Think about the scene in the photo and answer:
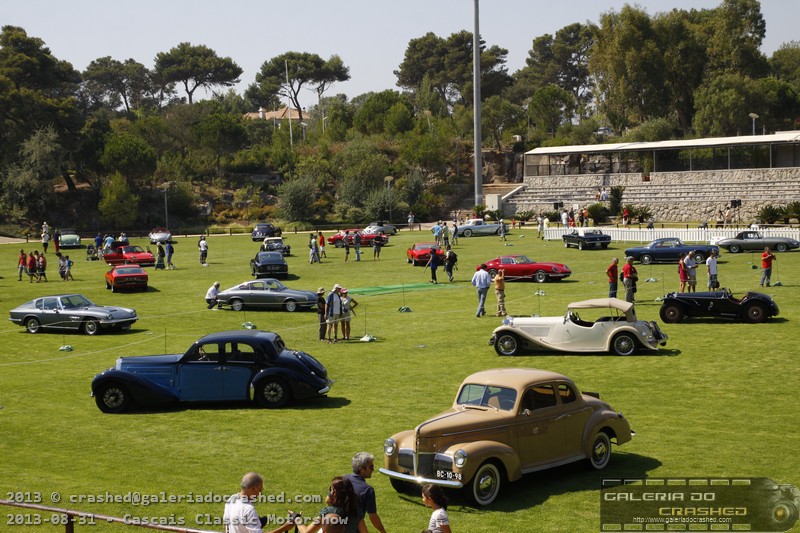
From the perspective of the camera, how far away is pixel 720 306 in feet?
92.9

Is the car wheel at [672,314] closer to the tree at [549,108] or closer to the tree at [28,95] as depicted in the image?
the tree at [28,95]

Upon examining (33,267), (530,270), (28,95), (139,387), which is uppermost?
(28,95)

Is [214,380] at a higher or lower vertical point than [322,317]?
lower

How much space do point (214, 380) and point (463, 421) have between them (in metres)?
7.42

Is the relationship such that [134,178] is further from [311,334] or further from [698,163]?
[311,334]

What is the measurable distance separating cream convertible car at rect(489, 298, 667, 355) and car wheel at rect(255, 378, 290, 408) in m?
7.21

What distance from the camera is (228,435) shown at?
674 inches

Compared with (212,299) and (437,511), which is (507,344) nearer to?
(437,511)

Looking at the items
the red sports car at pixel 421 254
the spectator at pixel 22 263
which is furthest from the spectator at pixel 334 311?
the spectator at pixel 22 263

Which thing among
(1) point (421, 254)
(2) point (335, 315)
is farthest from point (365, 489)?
(1) point (421, 254)

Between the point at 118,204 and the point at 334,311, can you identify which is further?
the point at 118,204

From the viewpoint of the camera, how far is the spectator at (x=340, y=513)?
31.0ft

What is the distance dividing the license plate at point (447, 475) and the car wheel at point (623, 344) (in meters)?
12.0

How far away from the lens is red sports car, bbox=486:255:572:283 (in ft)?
133
